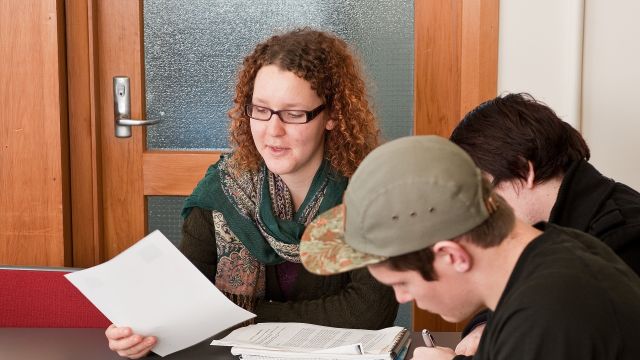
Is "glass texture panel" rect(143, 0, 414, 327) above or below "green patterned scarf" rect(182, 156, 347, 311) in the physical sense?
above

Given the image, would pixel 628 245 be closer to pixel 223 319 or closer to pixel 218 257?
pixel 223 319

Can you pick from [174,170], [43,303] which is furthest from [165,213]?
[43,303]

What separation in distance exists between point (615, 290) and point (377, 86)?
194 centimetres

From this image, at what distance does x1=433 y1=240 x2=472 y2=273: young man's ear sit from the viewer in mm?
1082

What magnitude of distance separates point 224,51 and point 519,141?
1.54m

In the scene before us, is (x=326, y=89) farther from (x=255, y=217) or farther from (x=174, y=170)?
(x=174, y=170)

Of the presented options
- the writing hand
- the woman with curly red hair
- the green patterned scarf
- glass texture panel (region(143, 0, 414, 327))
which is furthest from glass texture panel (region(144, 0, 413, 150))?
the writing hand

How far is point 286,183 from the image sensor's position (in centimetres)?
215

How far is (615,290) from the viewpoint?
42.4 inches

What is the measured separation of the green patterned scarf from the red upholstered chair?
14.2 inches

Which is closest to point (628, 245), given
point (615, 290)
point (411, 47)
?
point (615, 290)

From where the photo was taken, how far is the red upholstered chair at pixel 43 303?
7.22 feet

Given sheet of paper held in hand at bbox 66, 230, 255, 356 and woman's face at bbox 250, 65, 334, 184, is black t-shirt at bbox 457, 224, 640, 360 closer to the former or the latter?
sheet of paper held in hand at bbox 66, 230, 255, 356

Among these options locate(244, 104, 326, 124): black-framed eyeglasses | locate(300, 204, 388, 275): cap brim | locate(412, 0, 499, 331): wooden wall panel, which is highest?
locate(412, 0, 499, 331): wooden wall panel
